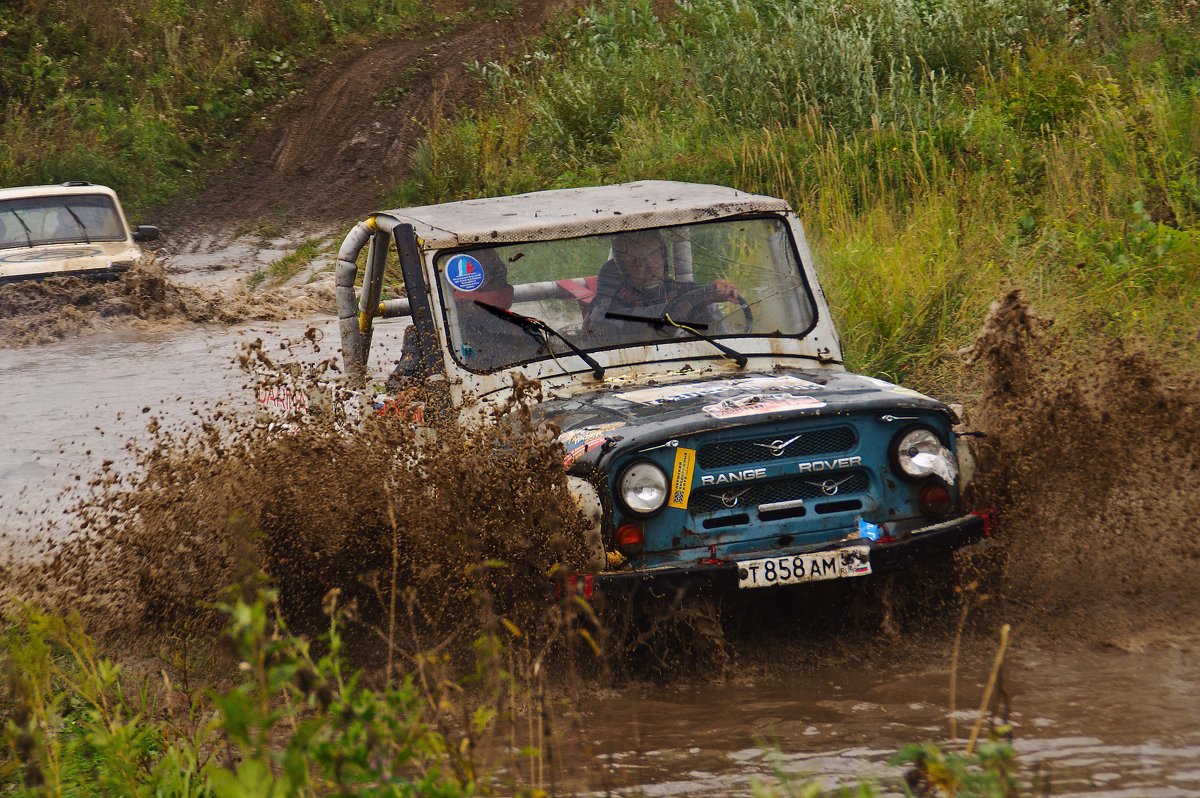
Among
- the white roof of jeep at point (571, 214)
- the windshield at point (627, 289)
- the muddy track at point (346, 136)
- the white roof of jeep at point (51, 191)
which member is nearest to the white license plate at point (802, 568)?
the windshield at point (627, 289)

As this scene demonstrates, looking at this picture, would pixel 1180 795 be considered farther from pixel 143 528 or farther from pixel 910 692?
pixel 143 528

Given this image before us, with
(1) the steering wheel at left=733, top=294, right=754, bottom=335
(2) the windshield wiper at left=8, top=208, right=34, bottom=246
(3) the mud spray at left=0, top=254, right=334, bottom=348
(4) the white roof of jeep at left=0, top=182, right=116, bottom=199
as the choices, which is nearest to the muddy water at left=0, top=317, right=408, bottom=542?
(3) the mud spray at left=0, top=254, right=334, bottom=348

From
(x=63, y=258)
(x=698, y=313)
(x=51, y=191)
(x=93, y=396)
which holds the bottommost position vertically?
(x=93, y=396)

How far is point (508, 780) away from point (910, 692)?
1.39 m

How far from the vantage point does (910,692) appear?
4398mm

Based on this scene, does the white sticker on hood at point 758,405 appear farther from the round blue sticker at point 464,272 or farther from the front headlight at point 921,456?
the round blue sticker at point 464,272

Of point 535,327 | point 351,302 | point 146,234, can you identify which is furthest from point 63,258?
point 535,327

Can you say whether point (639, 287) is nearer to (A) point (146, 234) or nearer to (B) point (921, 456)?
(B) point (921, 456)

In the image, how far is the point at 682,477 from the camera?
4.50m

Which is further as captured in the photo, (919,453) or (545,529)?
(919,453)

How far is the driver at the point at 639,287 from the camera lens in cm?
543

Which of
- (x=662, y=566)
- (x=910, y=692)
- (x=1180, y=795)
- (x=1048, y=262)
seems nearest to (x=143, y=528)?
(x=662, y=566)

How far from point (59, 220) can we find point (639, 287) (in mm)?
10418

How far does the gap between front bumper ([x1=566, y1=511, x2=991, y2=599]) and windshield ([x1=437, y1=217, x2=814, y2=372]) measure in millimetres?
1234
